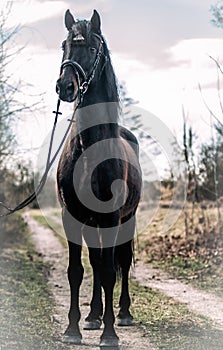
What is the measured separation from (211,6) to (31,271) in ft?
18.6

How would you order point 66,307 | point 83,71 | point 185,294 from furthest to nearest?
point 185,294 → point 66,307 → point 83,71

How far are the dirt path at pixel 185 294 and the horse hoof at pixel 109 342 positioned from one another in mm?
1359

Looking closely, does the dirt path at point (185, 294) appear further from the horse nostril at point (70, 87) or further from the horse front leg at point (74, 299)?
the horse nostril at point (70, 87)

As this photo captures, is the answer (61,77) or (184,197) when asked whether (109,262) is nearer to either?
(61,77)

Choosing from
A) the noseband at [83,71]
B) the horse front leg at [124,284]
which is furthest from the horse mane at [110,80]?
the horse front leg at [124,284]

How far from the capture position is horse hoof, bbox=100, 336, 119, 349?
5.69m

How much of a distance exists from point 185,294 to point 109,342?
3417mm

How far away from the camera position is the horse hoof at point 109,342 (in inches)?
224

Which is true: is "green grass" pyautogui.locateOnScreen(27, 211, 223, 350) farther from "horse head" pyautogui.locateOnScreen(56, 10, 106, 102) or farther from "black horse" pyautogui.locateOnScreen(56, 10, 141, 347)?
"horse head" pyautogui.locateOnScreen(56, 10, 106, 102)

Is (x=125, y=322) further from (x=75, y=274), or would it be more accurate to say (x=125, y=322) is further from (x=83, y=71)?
(x=83, y=71)

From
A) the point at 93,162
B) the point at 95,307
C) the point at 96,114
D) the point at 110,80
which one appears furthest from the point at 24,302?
the point at 110,80

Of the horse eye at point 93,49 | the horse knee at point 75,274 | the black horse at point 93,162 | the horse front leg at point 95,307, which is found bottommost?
the horse front leg at point 95,307

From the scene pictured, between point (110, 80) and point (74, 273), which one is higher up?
point (110, 80)

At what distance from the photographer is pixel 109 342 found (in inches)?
224
